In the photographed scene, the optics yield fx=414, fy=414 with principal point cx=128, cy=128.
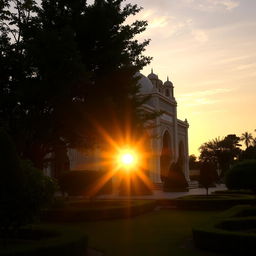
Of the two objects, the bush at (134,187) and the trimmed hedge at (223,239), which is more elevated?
the bush at (134,187)

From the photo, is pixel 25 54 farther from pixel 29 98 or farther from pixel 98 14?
pixel 98 14

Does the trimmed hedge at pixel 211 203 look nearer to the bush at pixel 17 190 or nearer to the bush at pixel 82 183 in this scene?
the bush at pixel 82 183

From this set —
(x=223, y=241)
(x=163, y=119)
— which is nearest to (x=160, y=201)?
(x=223, y=241)

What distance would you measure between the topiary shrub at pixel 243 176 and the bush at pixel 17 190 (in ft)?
58.4

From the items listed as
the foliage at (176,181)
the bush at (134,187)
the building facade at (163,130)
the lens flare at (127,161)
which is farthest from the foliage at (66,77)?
the building facade at (163,130)

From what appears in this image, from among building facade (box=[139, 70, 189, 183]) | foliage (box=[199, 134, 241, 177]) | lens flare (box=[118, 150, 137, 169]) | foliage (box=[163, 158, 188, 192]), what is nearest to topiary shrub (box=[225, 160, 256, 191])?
foliage (box=[163, 158, 188, 192])

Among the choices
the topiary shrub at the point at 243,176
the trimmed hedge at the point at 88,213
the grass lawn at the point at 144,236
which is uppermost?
the topiary shrub at the point at 243,176

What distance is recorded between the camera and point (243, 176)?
25359 millimetres

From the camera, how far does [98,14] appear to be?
1659 cm

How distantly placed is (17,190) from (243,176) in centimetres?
1940

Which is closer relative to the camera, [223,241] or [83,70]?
[223,241]

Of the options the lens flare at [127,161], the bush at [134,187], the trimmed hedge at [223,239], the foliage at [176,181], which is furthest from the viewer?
the lens flare at [127,161]

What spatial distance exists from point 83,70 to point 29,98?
7.99 feet

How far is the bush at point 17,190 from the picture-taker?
820cm
